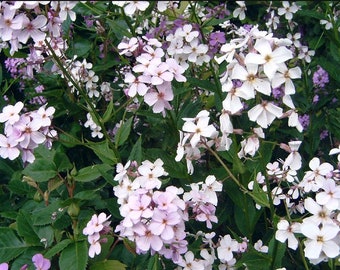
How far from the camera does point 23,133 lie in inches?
77.7

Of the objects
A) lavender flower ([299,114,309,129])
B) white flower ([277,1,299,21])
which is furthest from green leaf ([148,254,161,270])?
white flower ([277,1,299,21])

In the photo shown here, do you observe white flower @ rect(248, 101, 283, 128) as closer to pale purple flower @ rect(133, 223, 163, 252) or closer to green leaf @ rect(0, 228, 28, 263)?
pale purple flower @ rect(133, 223, 163, 252)

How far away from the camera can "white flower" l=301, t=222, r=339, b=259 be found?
5.10ft

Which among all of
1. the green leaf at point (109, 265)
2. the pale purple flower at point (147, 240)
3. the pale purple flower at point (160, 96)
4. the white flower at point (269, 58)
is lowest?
the green leaf at point (109, 265)

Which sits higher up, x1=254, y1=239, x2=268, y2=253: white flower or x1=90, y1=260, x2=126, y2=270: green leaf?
x1=90, y1=260, x2=126, y2=270: green leaf

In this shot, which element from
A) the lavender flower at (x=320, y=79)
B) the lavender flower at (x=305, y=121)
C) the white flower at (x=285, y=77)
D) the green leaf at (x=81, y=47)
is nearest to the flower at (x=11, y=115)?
the green leaf at (x=81, y=47)

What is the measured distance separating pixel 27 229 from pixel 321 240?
1.10 meters

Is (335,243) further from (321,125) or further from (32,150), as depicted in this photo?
(321,125)

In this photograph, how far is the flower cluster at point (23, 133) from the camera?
1.97 metres

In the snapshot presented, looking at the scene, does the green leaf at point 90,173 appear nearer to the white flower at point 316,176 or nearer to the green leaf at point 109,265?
the green leaf at point 109,265

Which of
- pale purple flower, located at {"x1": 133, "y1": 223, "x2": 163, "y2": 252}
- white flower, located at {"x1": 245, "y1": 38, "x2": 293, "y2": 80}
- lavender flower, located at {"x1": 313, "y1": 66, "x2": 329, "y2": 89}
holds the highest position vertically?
white flower, located at {"x1": 245, "y1": 38, "x2": 293, "y2": 80}

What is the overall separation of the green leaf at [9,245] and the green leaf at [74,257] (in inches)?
8.7

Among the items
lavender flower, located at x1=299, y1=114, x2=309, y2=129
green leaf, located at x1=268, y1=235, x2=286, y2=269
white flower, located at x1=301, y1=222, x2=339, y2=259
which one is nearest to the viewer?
white flower, located at x1=301, y1=222, x2=339, y2=259

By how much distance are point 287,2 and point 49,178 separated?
1862mm
